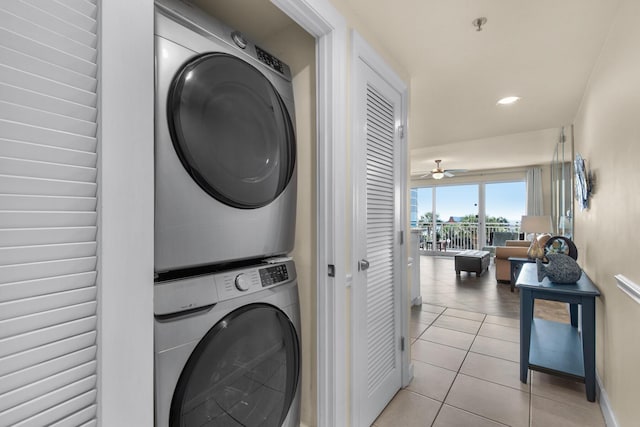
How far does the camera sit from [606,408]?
1721 millimetres

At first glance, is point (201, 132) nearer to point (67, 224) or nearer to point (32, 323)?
point (67, 224)

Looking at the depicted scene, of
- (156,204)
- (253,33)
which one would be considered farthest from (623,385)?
(253,33)

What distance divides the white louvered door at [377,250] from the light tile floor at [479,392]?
0.20 meters

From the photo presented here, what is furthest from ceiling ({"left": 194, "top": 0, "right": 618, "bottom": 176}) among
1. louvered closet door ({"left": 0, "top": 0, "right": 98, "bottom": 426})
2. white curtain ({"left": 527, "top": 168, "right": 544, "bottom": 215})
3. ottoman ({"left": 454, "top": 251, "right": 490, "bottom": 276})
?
white curtain ({"left": 527, "top": 168, "right": 544, "bottom": 215})

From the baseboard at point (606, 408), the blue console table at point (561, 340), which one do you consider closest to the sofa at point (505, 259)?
the blue console table at point (561, 340)

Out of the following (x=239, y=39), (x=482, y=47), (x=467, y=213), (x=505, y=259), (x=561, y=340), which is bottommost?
(x=561, y=340)

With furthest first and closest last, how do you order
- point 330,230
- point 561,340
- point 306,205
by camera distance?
1. point 561,340
2. point 306,205
3. point 330,230

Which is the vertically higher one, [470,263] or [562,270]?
[562,270]

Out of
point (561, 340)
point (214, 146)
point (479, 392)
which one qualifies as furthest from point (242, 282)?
point (561, 340)

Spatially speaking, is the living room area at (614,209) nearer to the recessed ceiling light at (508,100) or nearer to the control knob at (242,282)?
the recessed ceiling light at (508,100)

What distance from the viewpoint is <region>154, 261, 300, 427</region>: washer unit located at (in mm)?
831

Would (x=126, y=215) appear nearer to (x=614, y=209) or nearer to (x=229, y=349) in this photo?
(x=229, y=349)

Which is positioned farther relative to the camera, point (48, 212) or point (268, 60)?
point (268, 60)

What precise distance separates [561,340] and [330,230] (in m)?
2.55
